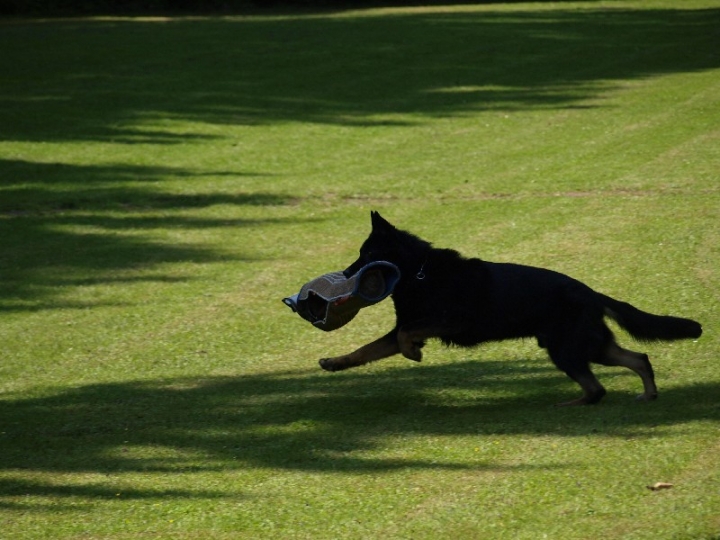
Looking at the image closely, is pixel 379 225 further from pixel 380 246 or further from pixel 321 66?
pixel 321 66

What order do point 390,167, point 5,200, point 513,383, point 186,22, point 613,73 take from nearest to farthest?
point 513,383 → point 5,200 → point 390,167 → point 613,73 → point 186,22

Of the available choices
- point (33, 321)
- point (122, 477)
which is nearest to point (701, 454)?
point (122, 477)

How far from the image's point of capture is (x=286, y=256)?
12.2 meters

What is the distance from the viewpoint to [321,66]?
2620cm

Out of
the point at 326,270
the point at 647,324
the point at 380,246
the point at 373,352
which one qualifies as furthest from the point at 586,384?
the point at 326,270

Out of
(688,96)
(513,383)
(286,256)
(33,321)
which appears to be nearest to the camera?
(513,383)

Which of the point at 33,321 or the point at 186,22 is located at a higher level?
the point at 186,22

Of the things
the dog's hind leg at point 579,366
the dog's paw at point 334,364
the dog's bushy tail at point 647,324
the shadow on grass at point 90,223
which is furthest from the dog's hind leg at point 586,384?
the shadow on grass at point 90,223

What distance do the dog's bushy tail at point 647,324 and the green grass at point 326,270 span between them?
0.37m

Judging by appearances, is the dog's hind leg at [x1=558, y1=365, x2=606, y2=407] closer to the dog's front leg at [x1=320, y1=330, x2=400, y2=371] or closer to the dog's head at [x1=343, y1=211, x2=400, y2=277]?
the dog's front leg at [x1=320, y1=330, x2=400, y2=371]

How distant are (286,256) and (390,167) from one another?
4.81 metres

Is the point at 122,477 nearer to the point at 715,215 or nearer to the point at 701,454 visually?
the point at 701,454

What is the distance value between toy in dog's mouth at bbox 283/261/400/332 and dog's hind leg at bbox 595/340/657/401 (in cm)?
139

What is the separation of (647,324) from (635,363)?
28 centimetres
